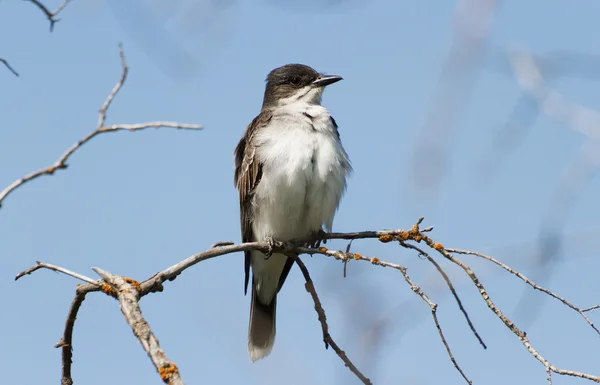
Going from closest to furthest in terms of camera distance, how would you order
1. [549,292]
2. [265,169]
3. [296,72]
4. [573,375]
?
[573,375] < [549,292] < [265,169] < [296,72]

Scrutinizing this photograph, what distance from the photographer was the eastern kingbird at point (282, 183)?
7203 millimetres

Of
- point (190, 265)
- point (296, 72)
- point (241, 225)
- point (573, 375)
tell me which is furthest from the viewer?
point (296, 72)

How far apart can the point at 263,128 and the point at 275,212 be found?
0.92 metres

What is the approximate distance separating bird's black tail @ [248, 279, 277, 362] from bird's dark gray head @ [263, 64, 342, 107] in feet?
6.99

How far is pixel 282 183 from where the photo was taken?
718cm

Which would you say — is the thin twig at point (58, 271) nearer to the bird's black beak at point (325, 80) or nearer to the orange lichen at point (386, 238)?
the orange lichen at point (386, 238)

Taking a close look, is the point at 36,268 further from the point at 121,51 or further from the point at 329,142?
the point at 329,142

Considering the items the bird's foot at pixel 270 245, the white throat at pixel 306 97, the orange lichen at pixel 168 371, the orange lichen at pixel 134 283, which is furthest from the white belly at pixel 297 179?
the orange lichen at pixel 168 371

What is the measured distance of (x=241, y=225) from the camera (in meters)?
7.90

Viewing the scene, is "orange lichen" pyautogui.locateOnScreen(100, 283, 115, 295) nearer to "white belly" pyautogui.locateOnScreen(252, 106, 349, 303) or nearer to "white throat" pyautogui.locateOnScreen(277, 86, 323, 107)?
"white belly" pyautogui.locateOnScreen(252, 106, 349, 303)

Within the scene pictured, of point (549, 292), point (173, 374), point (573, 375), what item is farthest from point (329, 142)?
point (173, 374)

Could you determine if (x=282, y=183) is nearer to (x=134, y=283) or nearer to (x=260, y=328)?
(x=260, y=328)

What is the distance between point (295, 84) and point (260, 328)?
2816mm

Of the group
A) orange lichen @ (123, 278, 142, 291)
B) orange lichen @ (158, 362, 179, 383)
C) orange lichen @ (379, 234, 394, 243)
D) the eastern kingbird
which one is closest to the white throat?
the eastern kingbird
